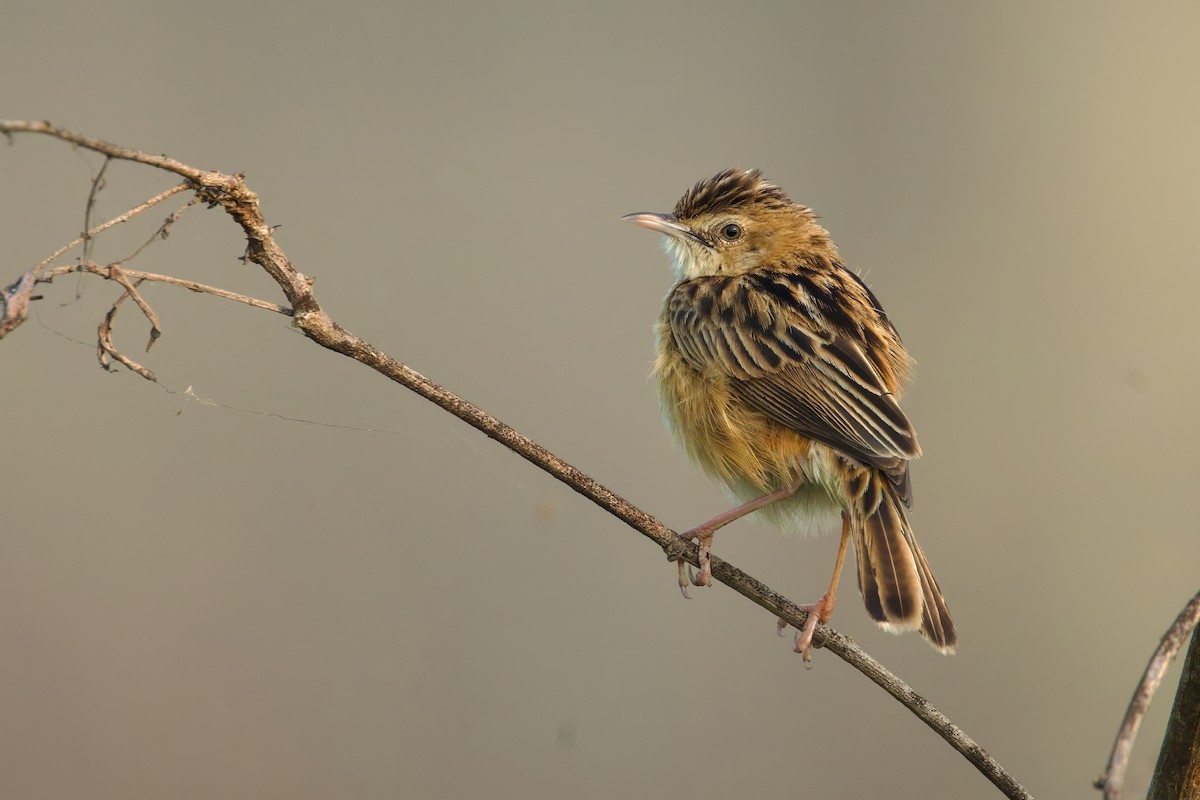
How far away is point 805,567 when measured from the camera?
576cm

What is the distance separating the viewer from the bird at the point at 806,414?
302 centimetres

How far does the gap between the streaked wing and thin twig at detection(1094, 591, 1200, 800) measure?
1.45 m

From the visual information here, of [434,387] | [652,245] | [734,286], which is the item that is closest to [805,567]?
[652,245]

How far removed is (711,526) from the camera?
3158 mm

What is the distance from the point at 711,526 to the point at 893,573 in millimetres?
514

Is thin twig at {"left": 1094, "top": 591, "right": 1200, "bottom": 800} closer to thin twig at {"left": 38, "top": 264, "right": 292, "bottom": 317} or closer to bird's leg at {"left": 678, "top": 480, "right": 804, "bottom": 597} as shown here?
bird's leg at {"left": 678, "top": 480, "right": 804, "bottom": 597}

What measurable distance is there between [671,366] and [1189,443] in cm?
382

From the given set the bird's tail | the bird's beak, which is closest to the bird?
the bird's tail

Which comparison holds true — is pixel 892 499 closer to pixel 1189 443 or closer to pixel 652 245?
pixel 652 245

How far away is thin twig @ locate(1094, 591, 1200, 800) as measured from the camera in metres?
1.41

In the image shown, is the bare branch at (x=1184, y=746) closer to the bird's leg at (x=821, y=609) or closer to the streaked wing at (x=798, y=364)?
the bird's leg at (x=821, y=609)

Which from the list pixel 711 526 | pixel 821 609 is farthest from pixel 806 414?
pixel 821 609

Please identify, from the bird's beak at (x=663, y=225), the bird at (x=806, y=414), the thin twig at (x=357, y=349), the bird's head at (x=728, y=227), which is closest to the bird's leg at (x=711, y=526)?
the bird at (x=806, y=414)

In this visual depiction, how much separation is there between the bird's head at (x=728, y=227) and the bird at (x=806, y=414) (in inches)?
3.7
